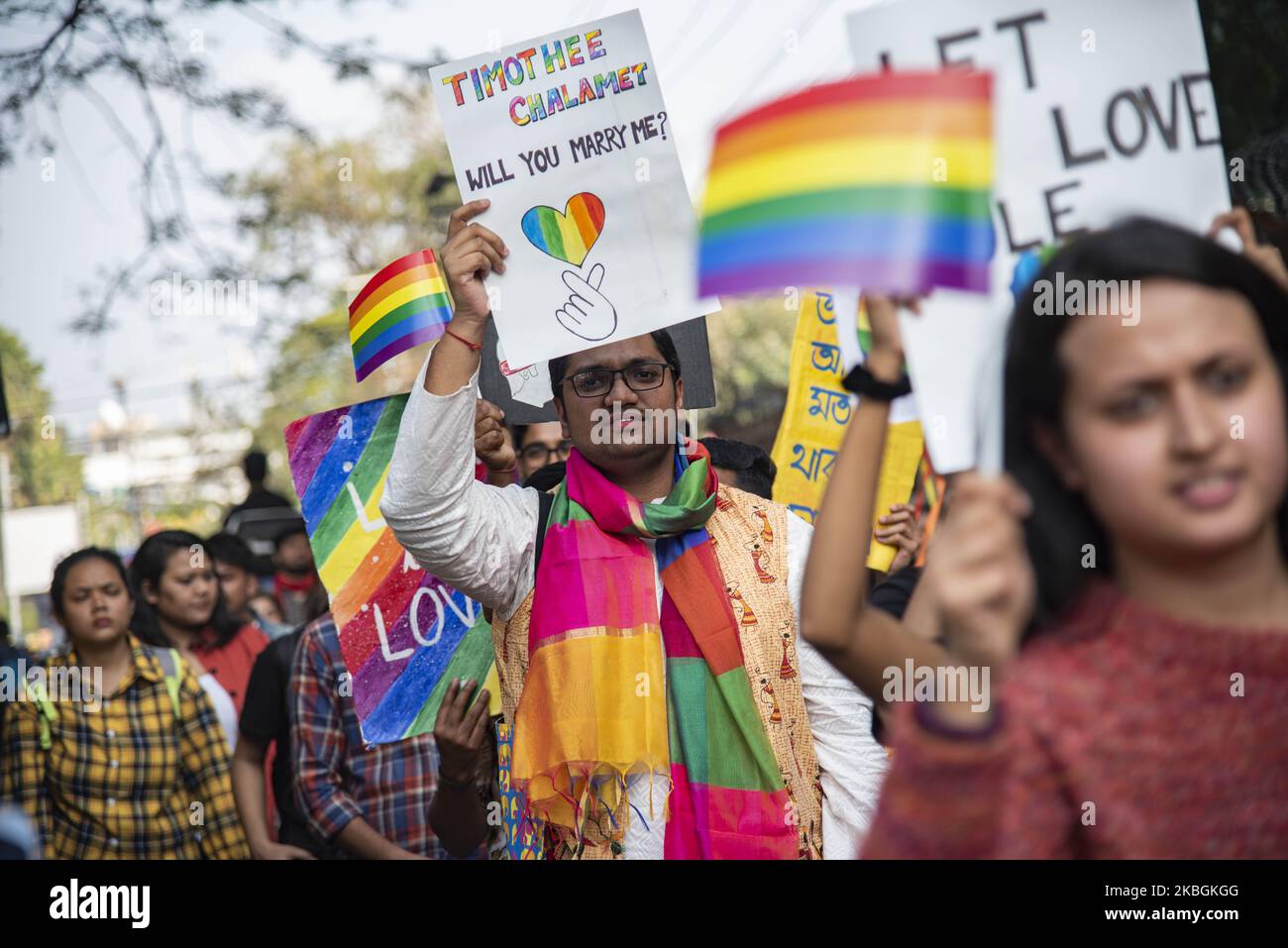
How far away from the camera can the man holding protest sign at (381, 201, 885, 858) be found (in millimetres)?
2617

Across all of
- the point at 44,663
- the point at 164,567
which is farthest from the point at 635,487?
the point at 164,567

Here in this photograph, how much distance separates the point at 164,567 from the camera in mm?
5793

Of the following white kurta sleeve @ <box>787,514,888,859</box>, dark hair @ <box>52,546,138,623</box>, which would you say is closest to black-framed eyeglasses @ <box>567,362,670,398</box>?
white kurta sleeve @ <box>787,514,888,859</box>

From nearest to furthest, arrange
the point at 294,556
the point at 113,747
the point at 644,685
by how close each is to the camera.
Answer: the point at 644,685, the point at 113,747, the point at 294,556

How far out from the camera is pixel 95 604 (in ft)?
15.8

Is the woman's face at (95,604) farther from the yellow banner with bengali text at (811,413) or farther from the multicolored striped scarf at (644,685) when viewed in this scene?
the multicolored striped scarf at (644,685)

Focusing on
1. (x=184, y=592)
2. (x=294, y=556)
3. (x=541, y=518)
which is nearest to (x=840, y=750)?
(x=541, y=518)

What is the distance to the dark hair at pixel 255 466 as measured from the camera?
9.11m

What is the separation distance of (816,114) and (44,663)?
3927 millimetres

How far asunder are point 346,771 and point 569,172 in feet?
6.45

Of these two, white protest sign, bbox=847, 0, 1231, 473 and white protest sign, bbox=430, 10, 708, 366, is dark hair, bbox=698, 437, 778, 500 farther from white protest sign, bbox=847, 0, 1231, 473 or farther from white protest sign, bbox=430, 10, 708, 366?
white protest sign, bbox=847, 0, 1231, 473

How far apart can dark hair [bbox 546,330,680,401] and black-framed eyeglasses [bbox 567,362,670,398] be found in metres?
0.06

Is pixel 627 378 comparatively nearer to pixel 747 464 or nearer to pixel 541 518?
pixel 541 518

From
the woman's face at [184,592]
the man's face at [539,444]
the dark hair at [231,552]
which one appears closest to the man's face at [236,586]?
the dark hair at [231,552]
